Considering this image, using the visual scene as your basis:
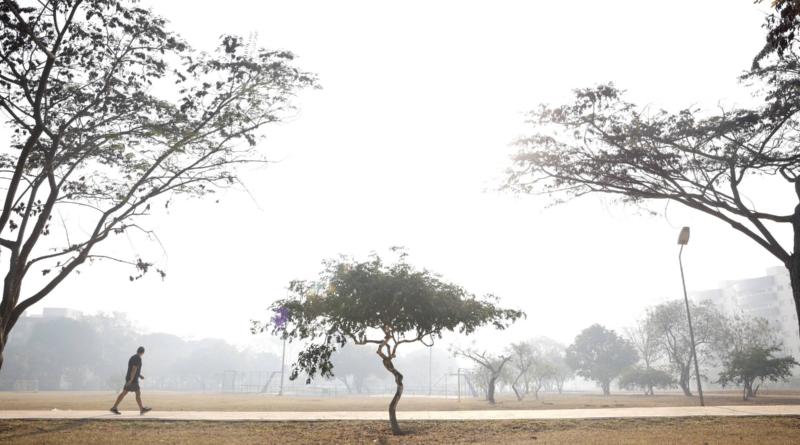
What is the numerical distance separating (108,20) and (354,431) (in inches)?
439

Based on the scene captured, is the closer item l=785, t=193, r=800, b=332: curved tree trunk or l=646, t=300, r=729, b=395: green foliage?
l=785, t=193, r=800, b=332: curved tree trunk

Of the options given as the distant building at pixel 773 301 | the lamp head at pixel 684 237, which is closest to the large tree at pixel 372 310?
the lamp head at pixel 684 237

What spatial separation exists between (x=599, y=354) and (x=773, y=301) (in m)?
59.3

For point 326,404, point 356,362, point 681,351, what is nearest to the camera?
point 326,404

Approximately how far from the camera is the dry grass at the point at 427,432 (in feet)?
29.4

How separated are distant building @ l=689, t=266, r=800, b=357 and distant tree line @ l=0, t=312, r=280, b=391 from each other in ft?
316

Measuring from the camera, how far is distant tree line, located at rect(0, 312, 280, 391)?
235 feet

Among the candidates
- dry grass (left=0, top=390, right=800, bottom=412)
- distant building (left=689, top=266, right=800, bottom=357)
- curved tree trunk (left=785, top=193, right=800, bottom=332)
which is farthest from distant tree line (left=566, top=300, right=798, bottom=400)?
distant building (left=689, top=266, right=800, bottom=357)

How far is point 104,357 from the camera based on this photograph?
8156cm

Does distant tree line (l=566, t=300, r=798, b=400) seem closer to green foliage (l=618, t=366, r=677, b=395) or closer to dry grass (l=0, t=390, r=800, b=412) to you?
green foliage (l=618, t=366, r=677, b=395)

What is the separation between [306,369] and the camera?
11.2 m

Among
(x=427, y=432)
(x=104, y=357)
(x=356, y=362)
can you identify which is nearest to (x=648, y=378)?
(x=427, y=432)

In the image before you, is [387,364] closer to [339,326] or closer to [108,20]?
[339,326]

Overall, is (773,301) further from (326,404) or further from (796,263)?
(796,263)
